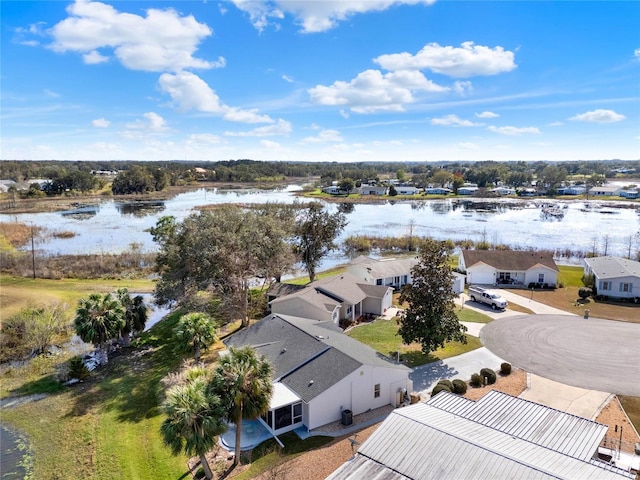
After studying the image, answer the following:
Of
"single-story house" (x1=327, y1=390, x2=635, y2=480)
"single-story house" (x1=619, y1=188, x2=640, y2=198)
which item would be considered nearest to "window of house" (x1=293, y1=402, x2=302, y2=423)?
"single-story house" (x1=327, y1=390, x2=635, y2=480)

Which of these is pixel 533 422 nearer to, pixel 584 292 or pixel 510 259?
pixel 584 292

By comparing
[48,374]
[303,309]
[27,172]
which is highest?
[27,172]

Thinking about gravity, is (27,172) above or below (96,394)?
above

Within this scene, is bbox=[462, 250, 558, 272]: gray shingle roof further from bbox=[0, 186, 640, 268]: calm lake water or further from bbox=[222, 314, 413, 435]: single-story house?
bbox=[222, 314, 413, 435]: single-story house

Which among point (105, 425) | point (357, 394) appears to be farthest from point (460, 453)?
point (105, 425)

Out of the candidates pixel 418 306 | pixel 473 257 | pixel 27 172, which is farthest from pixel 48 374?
pixel 27 172

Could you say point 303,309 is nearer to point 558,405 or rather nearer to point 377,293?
point 377,293

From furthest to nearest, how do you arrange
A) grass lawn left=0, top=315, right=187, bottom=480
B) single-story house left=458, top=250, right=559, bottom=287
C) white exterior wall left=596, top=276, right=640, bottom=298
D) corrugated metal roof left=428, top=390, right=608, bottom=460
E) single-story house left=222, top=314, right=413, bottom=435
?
single-story house left=458, top=250, right=559, bottom=287
white exterior wall left=596, top=276, right=640, bottom=298
single-story house left=222, top=314, right=413, bottom=435
grass lawn left=0, top=315, right=187, bottom=480
corrugated metal roof left=428, top=390, right=608, bottom=460

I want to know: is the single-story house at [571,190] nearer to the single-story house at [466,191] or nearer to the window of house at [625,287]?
the single-story house at [466,191]
